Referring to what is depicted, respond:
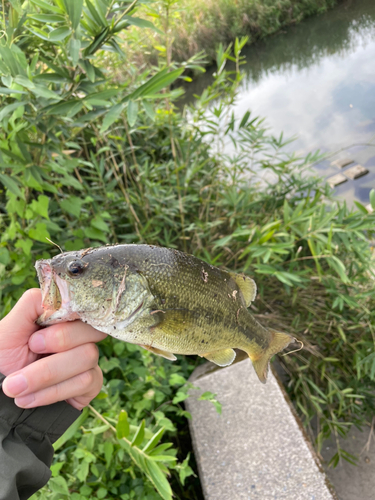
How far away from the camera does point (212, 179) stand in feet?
11.6

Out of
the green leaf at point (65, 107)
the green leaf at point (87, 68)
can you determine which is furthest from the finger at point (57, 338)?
the green leaf at point (87, 68)

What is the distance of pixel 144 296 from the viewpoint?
3.64ft

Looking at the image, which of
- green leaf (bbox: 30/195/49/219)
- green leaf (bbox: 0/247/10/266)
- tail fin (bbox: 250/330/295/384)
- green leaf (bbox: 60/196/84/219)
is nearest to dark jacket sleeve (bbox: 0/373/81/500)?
tail fin (bbox: 250/330/295/384)

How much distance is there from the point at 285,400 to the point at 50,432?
1.87 m

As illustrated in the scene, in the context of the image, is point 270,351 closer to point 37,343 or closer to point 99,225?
point 37,343

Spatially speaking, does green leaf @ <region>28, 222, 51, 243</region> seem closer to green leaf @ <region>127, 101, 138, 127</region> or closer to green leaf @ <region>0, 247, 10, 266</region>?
green leaf @ <region>0, 247, 10, 266</region>

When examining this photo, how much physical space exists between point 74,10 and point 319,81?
972 cm

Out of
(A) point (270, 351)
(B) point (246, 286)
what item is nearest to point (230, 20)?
(B) point (246, 286)

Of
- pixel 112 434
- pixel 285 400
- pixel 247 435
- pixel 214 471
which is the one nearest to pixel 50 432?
pixel 112 434

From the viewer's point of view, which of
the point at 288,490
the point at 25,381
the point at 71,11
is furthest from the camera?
the point at 288,490

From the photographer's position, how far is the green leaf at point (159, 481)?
→ 1283 millimetres

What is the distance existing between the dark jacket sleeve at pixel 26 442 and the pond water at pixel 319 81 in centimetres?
705

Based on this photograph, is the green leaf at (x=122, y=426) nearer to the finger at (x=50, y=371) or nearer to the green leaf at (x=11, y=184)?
the finger at (x=50, y=371)

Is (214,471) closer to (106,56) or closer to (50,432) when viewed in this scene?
(50,432)
